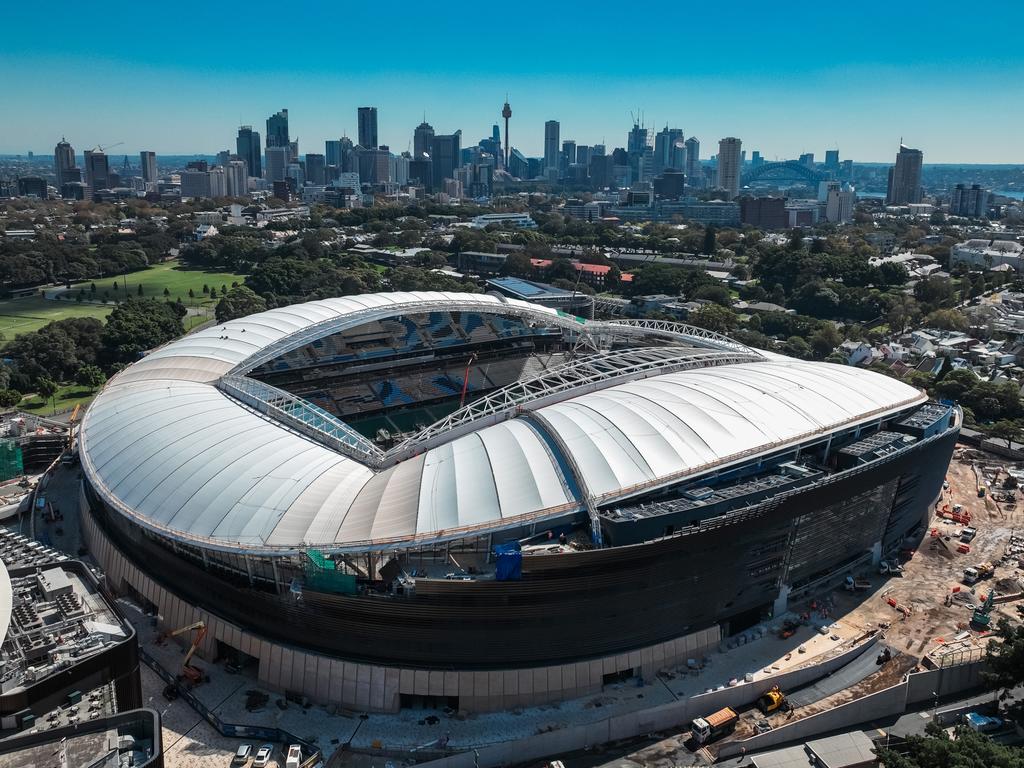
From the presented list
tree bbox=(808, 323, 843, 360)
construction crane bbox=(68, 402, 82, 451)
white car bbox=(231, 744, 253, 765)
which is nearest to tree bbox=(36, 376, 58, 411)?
construction crane bbox=(68, 402, 82, 451)

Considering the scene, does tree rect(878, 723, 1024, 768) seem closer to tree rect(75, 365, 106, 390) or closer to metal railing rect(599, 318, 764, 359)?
metal railing rect(599, 318, 764, 359)

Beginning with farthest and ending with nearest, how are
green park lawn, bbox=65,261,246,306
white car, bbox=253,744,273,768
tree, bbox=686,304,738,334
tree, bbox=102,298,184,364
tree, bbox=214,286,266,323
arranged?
green park lawn, bbox=65,261,246,306
tree, bbox=214,286,266,323
tree, bbox=686,304,738,334
tree, bbox=102,298,184,364
white car, bbox=253,744,273,768

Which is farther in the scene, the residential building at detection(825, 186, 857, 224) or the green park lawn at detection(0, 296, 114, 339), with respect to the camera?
the residential building at detection(825, 186, 857, 224)

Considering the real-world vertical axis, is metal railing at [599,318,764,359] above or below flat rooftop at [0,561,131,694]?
above

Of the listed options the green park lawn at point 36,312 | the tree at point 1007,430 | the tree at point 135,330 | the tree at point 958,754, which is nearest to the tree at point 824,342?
the tree at point 1007,430

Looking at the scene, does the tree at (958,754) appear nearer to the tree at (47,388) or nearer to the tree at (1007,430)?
the tree at (1007,430)

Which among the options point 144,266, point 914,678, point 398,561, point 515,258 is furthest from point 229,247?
point 914,678

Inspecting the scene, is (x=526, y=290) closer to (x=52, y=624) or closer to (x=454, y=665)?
(x=454, y=665)
